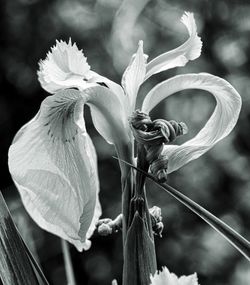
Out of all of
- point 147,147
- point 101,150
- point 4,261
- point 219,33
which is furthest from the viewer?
point 219,33

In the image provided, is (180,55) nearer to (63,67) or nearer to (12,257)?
(63,67)

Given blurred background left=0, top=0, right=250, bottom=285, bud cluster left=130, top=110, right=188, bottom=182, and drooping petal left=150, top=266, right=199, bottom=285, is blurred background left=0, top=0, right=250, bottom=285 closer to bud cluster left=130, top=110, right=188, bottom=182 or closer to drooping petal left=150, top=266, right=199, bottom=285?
bud cluster left=130, top=110, right=188, bottom=182

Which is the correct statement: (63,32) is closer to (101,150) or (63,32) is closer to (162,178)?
(101,150)

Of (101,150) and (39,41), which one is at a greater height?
(39,41)

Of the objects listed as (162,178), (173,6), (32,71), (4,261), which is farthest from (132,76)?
(173,6)

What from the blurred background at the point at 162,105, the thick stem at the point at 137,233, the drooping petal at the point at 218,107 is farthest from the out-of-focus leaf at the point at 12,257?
the blurred background at the point at 162,105

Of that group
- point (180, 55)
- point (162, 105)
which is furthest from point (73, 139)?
point (162, 105)
